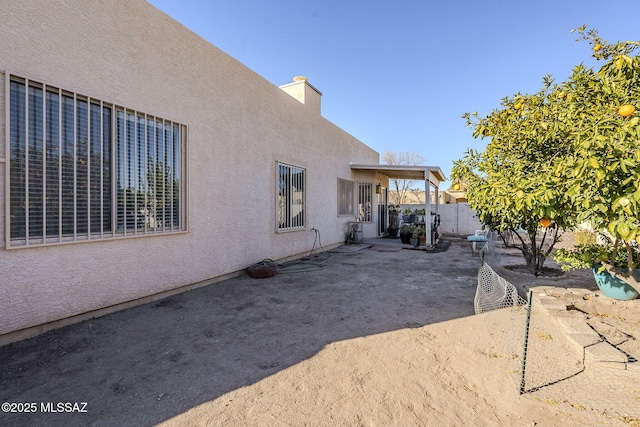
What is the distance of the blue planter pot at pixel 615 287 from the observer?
14.2ft

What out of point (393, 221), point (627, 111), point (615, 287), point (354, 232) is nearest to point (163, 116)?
point (627, 111)

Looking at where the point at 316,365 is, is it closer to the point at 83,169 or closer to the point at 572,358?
the point at 572,358

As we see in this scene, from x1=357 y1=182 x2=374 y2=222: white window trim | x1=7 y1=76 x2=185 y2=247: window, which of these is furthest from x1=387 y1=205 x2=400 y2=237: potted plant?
x1=7 y1=76 x2=185 y2=247: window

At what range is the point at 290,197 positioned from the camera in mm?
8391

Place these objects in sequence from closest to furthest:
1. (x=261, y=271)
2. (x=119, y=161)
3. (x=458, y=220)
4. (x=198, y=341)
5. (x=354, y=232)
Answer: (x=198, y=341)
(x=119, y=161)
(x=261, y=271)
(x=354, y=232)
(x=458, y=220)

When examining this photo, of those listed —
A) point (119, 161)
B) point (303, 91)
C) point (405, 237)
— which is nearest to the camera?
point (119, 161)

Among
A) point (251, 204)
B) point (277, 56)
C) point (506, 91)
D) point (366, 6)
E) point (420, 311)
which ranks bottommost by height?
point (420, 311)

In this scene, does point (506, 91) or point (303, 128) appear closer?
point (506, 91)

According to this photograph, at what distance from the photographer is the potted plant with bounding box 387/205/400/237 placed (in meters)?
14.0

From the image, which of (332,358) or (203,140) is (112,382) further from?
(203,140)

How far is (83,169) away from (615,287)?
7867 mm

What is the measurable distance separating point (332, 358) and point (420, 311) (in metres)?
2.00

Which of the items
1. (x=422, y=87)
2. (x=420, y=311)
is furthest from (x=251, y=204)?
(x=422, y=87)

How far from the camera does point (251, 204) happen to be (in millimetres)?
6832
